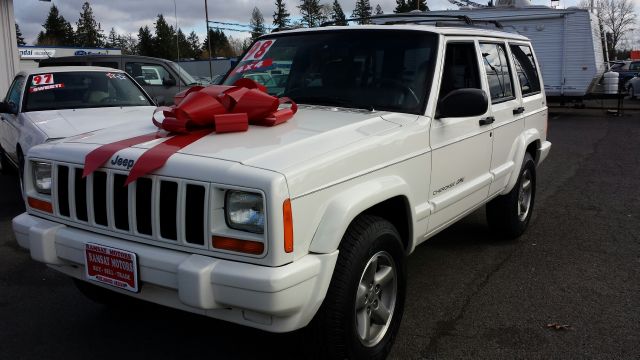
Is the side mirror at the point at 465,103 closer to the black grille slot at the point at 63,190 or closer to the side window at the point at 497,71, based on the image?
the side window at the point at 497,71

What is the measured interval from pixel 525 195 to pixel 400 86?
2540 millimetres

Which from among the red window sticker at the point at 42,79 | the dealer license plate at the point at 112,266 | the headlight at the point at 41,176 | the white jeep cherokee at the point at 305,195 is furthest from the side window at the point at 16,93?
the dealer license plate at the point at 112,266

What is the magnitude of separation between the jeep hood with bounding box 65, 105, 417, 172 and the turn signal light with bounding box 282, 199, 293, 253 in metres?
0.16

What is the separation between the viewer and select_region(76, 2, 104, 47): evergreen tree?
8562cm

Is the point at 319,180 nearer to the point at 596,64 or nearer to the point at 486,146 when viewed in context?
the point at 486,146

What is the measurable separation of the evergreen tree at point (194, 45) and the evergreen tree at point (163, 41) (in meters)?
5.22

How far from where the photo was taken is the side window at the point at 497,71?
468 centimetres

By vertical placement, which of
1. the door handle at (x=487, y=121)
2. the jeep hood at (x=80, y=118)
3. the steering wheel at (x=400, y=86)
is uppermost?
the steering wheel at (x=400, y=86)

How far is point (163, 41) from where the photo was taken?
84.0 m

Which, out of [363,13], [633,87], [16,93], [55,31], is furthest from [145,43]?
[16,93]

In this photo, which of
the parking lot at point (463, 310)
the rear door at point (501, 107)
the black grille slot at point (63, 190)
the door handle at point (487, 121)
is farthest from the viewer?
the rear door at point (501, 107)

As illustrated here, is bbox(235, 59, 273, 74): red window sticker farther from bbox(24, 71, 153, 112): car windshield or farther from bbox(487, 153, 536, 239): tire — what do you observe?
bbox(24, 71, 153, 112): car windshield

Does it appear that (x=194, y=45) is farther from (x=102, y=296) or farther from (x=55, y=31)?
(x=102, y=296)

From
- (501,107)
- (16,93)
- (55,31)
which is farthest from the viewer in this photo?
(55,31)
